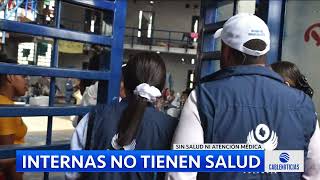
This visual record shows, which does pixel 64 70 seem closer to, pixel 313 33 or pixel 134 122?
pixel 134 122

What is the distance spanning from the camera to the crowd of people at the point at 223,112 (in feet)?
5.53

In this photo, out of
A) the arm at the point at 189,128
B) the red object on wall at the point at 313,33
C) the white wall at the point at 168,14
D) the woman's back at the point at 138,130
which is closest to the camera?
the arm at the point at 189,128

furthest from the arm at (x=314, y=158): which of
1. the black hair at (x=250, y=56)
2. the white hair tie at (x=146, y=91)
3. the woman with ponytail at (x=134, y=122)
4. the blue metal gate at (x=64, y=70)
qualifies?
the blue metal gate at (x=64, y=70)

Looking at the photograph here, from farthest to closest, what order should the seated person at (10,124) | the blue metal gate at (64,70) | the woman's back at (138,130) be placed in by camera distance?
the seated person at (10,124), the blue metal gate at (64,70), the woman's back at (138,130)

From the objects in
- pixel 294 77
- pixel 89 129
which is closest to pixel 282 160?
pixel 89 129

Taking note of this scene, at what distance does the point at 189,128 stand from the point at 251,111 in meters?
0.25

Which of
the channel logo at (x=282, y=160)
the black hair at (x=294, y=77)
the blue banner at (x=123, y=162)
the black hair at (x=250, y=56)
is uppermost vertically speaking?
the black hair at (x=250, y=56)

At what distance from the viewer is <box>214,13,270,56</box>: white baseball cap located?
174 cm

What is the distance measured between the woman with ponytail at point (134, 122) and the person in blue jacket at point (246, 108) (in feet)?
0.75

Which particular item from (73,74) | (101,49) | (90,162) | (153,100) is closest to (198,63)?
(101,49)

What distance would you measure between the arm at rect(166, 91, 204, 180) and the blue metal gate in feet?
3.06

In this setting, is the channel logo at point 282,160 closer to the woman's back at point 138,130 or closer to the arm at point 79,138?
the woman's back at point 138,130

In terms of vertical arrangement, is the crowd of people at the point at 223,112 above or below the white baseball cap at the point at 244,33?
below

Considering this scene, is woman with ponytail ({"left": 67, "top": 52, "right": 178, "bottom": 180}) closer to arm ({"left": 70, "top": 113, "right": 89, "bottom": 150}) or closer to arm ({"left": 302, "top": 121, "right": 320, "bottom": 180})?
arm ({"left": 70, "top": 113, "right": 89, "bottom": 150})
